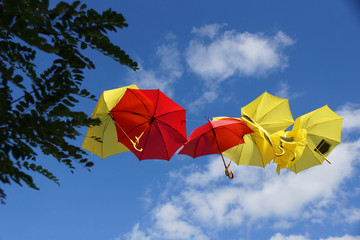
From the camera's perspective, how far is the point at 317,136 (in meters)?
6.91

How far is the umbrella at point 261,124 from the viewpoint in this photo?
6754 millimetres

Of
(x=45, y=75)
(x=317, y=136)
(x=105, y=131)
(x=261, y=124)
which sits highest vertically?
(x=261, y=124)

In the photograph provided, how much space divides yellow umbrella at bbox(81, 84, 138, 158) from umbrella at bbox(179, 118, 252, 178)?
156 cm

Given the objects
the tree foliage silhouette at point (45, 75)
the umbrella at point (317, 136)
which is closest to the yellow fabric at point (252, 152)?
the umbrella at point (317, 136)

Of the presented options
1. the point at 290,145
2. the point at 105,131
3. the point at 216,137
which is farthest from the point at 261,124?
the point at 105,131

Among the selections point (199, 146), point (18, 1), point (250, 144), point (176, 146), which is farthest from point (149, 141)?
point (18, 1)

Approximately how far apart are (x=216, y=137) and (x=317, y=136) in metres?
2.51

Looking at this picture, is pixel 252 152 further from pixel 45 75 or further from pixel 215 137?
pixel 45 75

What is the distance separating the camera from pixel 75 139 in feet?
8.29

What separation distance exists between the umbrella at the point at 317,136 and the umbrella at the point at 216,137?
1.39 m

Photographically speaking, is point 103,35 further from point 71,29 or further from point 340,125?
point 340,125

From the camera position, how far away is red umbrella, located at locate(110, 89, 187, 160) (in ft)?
20.1

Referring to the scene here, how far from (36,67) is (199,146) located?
4.54 meters

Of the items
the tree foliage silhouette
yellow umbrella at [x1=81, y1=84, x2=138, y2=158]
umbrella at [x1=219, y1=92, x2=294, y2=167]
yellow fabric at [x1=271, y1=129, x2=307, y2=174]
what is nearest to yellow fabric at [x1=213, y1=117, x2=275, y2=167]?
umbrella at [x1=219, y1=92, x2=294, y2=167]
